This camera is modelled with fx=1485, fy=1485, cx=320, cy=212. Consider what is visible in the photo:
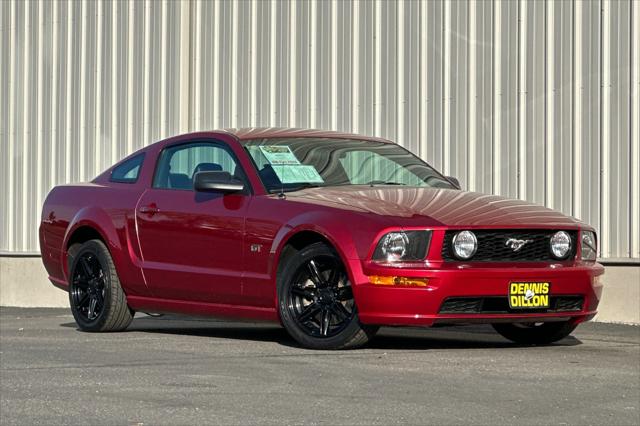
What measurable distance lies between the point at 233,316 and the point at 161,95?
8.21 meters

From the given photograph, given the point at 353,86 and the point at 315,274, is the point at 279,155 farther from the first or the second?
the point at 353,86

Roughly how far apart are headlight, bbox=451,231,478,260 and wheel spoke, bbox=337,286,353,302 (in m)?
0.70

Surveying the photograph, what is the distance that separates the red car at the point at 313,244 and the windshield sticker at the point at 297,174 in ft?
0.03

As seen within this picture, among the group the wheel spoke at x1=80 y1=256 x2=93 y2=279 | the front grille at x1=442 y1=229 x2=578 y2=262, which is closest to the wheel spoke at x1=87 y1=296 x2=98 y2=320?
the wheel spoke at x1=80 y1=256 x2=93 y2=279

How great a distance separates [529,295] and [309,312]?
1.38m

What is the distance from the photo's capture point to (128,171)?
11414 mm

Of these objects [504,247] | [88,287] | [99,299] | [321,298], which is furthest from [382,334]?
[88,287]

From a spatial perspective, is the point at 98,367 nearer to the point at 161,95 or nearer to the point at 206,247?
the point at 206,247

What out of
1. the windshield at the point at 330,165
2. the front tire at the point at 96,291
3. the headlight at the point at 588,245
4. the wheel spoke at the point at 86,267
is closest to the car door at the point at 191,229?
the windshield at the point at 330,165

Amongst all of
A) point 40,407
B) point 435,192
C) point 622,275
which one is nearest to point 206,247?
point 435,192

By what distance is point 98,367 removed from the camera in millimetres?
8688

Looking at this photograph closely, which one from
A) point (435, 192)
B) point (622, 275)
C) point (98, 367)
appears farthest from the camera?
point (622, 275)

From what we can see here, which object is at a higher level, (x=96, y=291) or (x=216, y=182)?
(x=216, y=182)

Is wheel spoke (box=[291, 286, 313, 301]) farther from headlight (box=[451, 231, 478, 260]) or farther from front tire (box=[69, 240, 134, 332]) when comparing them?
front tire (box=[69, 240, 134, 332])
